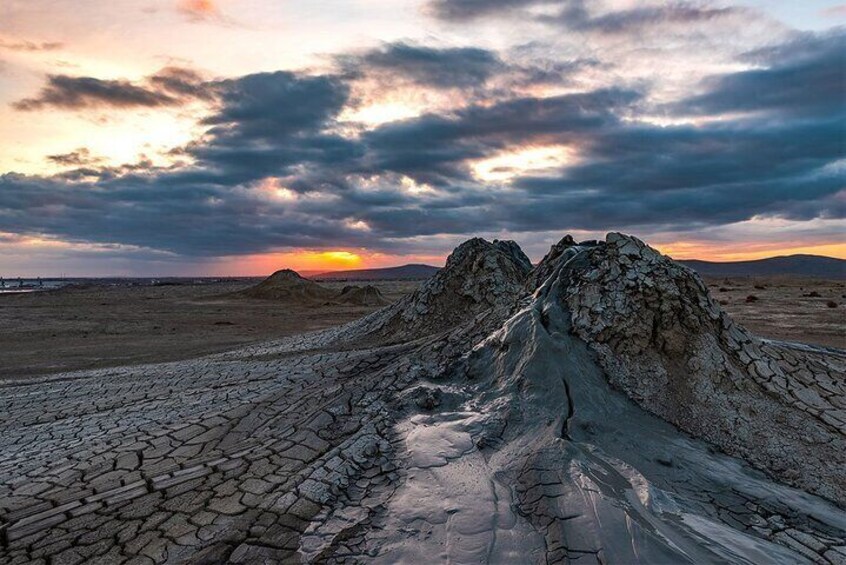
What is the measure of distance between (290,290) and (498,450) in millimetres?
28291

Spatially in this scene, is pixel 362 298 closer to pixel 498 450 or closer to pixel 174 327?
pixel 174 327

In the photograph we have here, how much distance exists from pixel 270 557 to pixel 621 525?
219 centimetres

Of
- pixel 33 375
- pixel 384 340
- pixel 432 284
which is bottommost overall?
pixel 33 375

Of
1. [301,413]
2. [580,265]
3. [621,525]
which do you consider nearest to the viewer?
[621,525]

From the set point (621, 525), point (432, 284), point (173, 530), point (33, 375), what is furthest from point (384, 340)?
point (33, 375)

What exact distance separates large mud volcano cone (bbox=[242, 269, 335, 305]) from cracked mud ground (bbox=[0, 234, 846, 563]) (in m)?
22.8

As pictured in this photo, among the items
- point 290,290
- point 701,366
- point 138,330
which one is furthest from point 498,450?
point 290,290

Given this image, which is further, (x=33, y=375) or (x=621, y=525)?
(x=33, y=375)

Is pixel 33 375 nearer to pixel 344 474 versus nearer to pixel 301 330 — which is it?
pixel 301 330

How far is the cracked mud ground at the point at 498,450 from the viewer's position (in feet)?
10.5

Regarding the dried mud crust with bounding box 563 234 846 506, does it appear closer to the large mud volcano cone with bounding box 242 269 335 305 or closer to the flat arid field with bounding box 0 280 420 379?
the flat arid field with bounding box 0 280 420 379

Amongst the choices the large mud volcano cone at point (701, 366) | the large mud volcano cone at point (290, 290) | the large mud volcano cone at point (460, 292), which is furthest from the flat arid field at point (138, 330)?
the large mud volcano cone at point (701, 366)

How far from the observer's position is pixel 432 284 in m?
9.76

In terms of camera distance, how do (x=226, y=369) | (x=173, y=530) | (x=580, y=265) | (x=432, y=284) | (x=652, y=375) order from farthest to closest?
(x=432, y=284) → (x=226, y=369) → (x=580, y=265) → (x=652, y=375) → (x=173, y=530)
